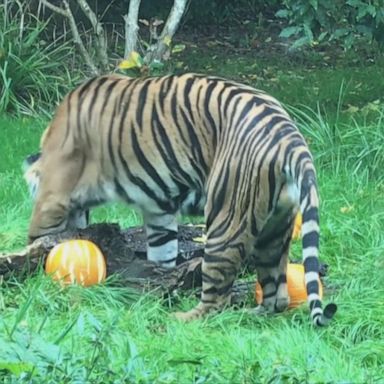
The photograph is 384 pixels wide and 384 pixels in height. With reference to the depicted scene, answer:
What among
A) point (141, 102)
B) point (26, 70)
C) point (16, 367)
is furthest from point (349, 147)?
point (16, 367)

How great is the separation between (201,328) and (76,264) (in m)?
0.95

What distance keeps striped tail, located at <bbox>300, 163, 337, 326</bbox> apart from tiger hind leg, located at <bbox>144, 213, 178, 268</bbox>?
141 centimetres

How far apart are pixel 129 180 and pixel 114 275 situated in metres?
0.56

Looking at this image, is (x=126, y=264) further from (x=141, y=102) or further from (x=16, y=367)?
(x=16, y=367)

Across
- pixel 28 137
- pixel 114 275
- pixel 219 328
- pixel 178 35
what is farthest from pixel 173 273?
pixel 178 35

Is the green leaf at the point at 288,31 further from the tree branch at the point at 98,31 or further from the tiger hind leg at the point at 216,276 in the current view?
the tiger hind leg at the point at 216,276

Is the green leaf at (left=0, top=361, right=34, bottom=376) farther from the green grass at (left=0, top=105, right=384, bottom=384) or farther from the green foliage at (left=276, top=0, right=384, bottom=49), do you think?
the green foliage at (left=276, top=0, right=384, bottom=49)

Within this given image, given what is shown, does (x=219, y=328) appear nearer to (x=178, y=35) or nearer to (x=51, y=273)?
(x=51, y=273)

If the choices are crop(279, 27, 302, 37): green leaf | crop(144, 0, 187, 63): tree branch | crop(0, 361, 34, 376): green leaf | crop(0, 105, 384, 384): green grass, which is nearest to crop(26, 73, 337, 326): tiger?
crop(0, 105, 384, 384): green grass

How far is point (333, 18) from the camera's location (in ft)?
33.6

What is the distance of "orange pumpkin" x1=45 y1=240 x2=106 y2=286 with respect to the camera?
6.02m

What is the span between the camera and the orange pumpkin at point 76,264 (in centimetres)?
602

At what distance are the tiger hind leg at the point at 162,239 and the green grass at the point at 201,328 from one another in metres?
0.55

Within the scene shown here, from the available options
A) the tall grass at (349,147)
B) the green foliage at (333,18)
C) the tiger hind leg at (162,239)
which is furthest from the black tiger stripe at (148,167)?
the green foliage at (333,18)
